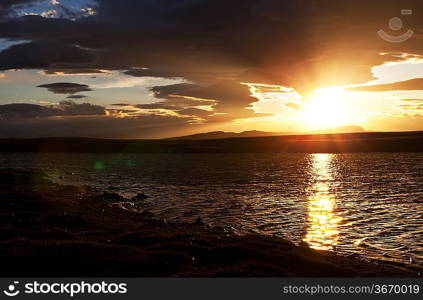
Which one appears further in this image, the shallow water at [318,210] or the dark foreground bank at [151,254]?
the shallow water at [318,210]

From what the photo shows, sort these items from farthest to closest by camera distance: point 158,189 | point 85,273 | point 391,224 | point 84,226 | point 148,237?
point 158,189 < point 391,224 < point 84,226 < point 148,237 < point 85,273

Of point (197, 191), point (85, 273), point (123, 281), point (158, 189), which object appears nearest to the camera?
point (123, 281)

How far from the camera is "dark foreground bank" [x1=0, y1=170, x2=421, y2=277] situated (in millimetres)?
17359

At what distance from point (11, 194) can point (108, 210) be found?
1086cm

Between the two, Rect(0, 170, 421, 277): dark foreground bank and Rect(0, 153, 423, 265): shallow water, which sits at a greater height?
Rect(0, 170, 421, 277): dark foreground bank

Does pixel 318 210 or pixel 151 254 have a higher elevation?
pixel 151 254

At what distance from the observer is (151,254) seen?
19562mm

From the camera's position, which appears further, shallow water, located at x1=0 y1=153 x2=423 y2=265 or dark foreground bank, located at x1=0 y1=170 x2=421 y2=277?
shallow water, located at x1=0 y1=153 x2=423 y2=265

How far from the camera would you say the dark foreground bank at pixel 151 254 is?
57.0 feet

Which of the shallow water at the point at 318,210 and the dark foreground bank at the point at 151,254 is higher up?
the dark foreground bank at the point at 151,254

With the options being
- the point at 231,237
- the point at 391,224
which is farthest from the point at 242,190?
the point at 231,237

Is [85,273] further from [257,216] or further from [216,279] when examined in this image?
[257,216]

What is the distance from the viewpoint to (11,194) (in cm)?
3906

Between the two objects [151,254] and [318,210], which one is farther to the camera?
[318,210]
